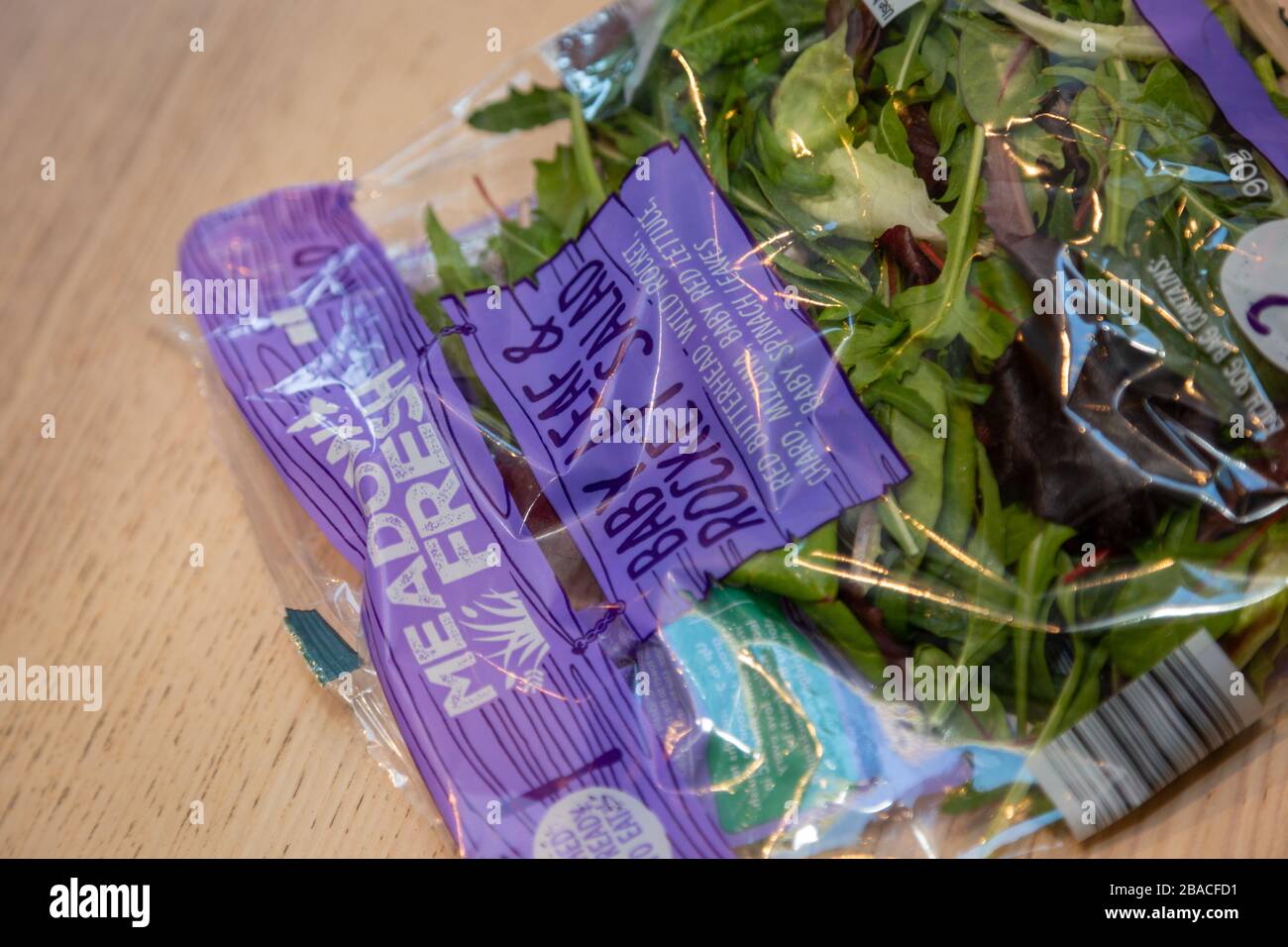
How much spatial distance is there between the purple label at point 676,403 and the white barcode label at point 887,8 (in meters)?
0.13

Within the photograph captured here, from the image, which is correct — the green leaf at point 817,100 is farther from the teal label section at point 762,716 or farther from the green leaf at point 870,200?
the teal label section at point 762,716

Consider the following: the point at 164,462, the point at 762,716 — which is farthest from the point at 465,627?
the point at 164,462

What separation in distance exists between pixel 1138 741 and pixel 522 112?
534 mm

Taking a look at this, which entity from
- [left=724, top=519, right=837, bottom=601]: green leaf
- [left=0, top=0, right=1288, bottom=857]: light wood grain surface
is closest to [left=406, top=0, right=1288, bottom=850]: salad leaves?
[left=724, top=519, right=837, bottom=601]: green leaf

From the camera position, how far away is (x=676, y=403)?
1.87 ft

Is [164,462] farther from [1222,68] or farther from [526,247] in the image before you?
[1222,68]

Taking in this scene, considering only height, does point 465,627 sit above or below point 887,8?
below

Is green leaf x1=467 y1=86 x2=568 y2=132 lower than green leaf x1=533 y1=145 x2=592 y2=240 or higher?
higher

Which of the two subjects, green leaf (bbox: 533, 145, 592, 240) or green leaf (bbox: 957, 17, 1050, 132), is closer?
green leaf (bbox: 957, 17, 1050, 132)

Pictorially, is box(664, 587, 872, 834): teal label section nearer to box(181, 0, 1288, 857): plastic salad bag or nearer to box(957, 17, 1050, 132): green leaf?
box(181, 0, 1288, 857): plastic salad bag

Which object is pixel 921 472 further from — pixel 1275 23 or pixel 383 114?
pixel 383 114

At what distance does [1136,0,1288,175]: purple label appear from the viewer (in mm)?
542

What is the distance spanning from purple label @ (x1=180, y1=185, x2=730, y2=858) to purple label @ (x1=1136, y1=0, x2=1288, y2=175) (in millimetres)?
397
